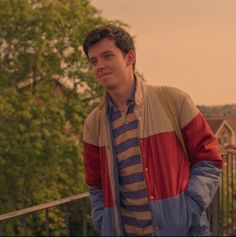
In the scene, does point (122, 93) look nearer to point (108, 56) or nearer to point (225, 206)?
point (108, 56)

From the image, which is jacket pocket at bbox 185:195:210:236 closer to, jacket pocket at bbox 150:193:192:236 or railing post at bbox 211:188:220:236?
jacket pocket at bbox 150:193:192:236

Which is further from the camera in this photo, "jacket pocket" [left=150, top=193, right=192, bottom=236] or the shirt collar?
the shirt collar

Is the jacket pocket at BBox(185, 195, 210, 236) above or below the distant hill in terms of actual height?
below

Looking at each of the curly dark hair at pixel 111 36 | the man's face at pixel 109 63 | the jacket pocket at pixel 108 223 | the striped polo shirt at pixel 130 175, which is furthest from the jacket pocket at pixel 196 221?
the curly dark hair at pixel 111 36

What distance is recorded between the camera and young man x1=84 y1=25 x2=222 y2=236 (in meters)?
1.90

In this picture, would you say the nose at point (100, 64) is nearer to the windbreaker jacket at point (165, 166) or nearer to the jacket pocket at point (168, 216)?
the windbreaker jacket at point (165, 166)

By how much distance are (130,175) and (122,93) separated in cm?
36

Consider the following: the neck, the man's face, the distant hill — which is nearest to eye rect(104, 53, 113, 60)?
the man's face

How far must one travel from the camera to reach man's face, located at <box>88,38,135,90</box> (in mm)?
1959

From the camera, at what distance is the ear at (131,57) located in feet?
6.63

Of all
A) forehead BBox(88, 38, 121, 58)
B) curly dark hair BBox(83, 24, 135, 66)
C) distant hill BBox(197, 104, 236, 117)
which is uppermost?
curly dark hair BBox(83, 24, 135, 66)

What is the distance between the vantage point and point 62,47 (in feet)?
Result: 67.8

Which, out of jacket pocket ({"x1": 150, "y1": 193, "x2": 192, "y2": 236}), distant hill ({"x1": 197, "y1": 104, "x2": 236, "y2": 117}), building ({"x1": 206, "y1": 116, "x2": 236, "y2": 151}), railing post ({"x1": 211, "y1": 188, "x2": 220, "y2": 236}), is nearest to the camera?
jacket pocket ({"x1": 150, "y1": 193, "x2": 192, "y2": 236})

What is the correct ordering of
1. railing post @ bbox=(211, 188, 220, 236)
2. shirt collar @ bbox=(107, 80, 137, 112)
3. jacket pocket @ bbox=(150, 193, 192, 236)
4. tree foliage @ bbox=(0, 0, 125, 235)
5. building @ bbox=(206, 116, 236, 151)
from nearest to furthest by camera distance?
1. jacket pocket @ bbox=(150, 193, 192, 236)
2. shirt collar @ bbox=(107, 80, 137, 112)
3. building @ bbox=(206, 116, 236, 151)
4. railing post @ bbox=(211, 188, 220, 236)
5. tree foliage @ bbox=(0, 0, 125, 235)
